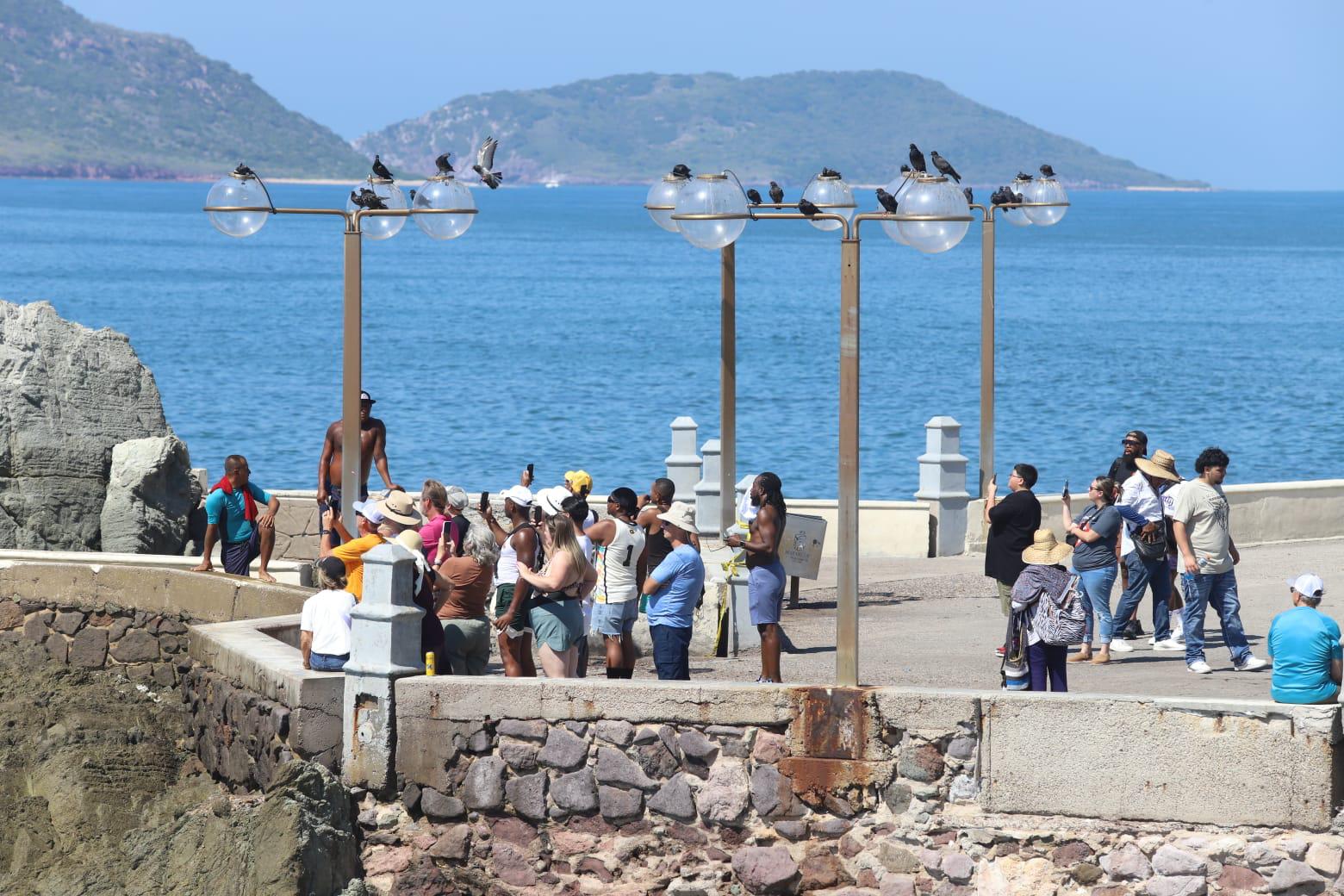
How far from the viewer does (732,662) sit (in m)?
13.8

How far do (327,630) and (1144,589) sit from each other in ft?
19.1

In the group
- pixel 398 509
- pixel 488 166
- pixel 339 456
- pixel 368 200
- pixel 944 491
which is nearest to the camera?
pixel 398 509

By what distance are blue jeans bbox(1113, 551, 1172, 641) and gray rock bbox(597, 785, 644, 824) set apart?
14.8 ft

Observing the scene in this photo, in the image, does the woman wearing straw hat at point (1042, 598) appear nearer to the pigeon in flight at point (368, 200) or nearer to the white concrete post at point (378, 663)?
the white concrete post at point (378, 663)

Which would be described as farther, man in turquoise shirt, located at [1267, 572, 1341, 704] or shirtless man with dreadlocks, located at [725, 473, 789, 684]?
shirtless man with dreadlocks, located at [725, 473, 789, 684]

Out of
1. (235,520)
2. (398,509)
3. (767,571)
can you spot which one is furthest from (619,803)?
(235,520)

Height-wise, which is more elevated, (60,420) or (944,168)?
(944,168)

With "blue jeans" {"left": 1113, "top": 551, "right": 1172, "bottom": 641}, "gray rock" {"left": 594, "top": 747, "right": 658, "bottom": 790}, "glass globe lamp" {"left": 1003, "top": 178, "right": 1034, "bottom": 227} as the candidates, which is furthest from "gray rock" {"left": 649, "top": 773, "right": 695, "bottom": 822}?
Result: "glass globe lamp" {"left": 1003, "top": 178, "right": 1034, "bottom": 227}

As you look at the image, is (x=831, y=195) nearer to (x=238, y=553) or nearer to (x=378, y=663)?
(x=238, y=553)

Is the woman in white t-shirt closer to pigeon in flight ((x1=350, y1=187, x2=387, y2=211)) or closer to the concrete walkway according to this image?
the concrete walkway

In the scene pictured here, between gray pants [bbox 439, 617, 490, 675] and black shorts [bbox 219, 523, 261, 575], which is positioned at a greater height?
black shorts [bbox 219, 523, 261, 575]

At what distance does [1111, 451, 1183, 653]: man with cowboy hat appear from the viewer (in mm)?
13195

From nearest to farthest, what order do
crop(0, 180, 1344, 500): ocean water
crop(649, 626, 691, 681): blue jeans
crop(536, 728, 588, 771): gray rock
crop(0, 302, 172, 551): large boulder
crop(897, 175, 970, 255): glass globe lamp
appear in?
crop(897, 175, 970, 255): glass globe lamp, crop(536, 728, 588, 771): gray rock, crop(649, 626, 691, 681): blue jeans, crop(0, 302, 172, 551): large boulder, crop(0, 180, 1344, 500): ocean water

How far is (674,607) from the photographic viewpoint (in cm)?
1165
